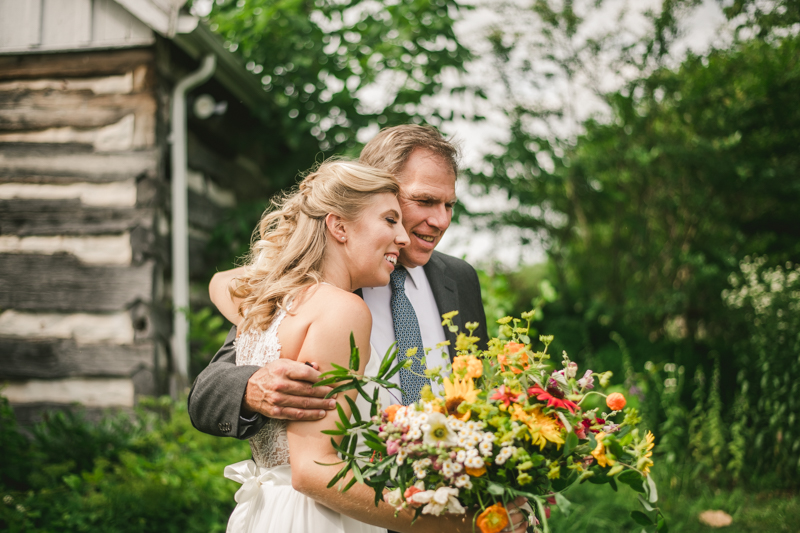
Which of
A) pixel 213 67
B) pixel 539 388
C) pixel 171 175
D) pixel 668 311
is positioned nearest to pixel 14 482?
pixel 171 175

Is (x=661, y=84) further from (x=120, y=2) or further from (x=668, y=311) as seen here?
(x=120, y=2)

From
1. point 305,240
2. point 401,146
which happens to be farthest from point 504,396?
point 401,146

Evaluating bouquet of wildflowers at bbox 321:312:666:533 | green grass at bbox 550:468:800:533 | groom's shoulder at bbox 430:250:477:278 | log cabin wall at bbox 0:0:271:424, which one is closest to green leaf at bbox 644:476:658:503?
bouquet of wildflowers at bbox 321:312:666:533

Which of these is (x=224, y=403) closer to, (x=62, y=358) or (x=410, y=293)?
(x=410, y=293)

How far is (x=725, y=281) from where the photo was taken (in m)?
7.55

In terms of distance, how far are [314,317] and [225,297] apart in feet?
2.35

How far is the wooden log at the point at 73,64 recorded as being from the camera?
386 centimetres

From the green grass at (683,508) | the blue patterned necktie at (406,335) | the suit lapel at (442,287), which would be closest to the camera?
the blue patterned necktie at (406,335)

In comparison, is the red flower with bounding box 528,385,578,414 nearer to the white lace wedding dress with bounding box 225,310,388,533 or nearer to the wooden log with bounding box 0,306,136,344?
the white lace wedding dress with bounding box 225,310,388,533

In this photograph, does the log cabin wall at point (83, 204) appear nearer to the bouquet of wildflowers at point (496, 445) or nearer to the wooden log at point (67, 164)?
the wooden log at point (67, 164)

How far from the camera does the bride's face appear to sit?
5.09 ft

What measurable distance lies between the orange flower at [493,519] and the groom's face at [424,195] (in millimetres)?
1056

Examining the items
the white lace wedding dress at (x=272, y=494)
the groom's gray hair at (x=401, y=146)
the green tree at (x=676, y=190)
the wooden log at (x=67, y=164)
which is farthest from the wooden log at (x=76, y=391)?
the green tree at (x=676, y=190)

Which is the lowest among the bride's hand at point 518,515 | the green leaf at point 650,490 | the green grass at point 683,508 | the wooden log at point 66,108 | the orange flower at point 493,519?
the green grass at point 683,508
